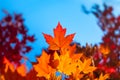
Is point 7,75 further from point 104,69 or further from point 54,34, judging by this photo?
point 104,69

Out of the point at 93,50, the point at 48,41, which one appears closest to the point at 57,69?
the point at 48,41

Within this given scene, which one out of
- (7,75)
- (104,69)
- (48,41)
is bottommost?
(7,75)

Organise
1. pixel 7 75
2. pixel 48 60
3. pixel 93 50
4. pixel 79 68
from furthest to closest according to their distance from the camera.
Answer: pixel 93 50
pixel 79 68
pixel 48 60
pixel 7 75

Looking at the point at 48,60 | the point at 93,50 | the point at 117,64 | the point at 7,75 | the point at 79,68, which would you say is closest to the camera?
the point at 7,75
